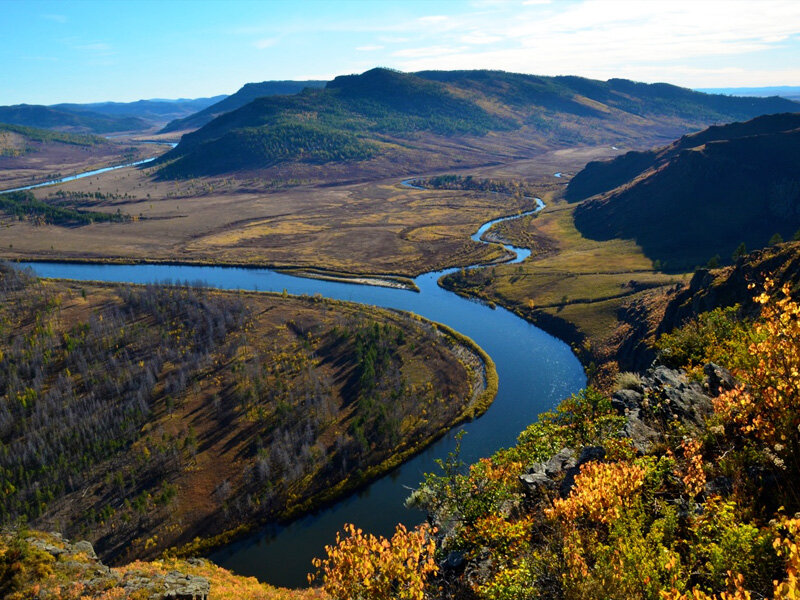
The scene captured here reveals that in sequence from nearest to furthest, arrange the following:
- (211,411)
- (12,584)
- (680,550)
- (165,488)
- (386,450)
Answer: (680,550) < (12,584) < (165,488) < (386,450) < (211,411)

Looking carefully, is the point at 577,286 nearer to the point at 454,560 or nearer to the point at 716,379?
the point at 716,379

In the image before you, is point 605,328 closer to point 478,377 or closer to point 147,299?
point 478,377

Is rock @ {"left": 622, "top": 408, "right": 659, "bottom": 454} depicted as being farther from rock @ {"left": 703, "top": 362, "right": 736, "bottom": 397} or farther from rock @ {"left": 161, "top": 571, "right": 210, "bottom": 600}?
rock @ {"left": 161, "top": 571, "right": 210, "bottom": 600}

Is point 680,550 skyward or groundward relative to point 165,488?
skyward

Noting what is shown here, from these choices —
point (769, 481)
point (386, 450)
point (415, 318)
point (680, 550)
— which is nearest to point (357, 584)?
point (680, 550)

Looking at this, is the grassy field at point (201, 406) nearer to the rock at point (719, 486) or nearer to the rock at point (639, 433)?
the rock at point (639, 433)

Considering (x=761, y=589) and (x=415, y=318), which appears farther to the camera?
(x=415, y=318)
